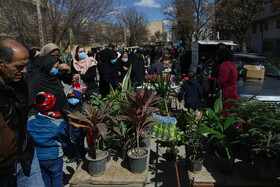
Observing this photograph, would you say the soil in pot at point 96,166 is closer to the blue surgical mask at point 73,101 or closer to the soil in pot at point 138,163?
the soil in pot at point 138,163

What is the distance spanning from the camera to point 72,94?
3.41m

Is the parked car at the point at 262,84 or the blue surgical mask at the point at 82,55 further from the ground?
the blue surgical mask at the point at 82,55

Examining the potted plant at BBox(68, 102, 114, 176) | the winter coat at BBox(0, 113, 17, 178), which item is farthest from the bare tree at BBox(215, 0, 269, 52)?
the winter coat at BBox(0, 113, 17, 178)

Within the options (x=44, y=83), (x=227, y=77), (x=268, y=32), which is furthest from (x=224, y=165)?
(x=268, y=32)

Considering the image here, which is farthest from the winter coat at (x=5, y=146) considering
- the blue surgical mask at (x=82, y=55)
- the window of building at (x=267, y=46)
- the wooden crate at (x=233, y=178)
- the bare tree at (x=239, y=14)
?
the window of building at (x=267, y=46)

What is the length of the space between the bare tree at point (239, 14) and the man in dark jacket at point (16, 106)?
67.5 ft

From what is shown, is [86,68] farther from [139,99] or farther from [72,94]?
[139,99]

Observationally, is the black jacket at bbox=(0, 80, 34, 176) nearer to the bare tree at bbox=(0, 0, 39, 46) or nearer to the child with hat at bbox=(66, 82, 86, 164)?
the child with hat at bbox=(66, 82, 86, 164)

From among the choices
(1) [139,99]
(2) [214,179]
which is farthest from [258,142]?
(1) [139,99]

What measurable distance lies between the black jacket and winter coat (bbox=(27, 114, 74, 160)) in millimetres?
460

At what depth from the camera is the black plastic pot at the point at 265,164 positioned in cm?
189

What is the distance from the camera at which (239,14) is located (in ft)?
64.5

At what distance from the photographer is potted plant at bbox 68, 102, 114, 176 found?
203 centimetres

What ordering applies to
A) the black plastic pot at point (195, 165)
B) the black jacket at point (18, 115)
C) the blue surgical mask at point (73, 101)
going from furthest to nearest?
the blue surgical mask at point (73, 101)
the black plastic pot at point (195, 165)
the black jacket at point (18, 115)
